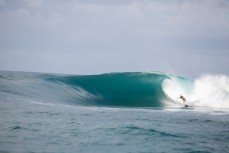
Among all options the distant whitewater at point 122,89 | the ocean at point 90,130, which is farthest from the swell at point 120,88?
the ocean at point 90,130

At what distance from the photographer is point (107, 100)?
806 inches

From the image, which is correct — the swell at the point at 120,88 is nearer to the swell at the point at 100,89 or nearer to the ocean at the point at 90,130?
the swell at the point at 100,89

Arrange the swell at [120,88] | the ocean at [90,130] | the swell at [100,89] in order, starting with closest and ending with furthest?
the ocean at [90,130], the swell at [100,89], the swell at [120,88]

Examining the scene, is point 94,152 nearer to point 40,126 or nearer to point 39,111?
point 40,126

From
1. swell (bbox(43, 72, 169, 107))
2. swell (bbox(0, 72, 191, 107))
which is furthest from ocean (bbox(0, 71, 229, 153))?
swell (bbox(43, 72, 169, 107))

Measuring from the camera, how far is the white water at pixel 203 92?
22500 millimetres

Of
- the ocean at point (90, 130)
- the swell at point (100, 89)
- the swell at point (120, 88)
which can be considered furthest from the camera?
the swell at point (120, 88)

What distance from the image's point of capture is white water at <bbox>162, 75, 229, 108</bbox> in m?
22.5

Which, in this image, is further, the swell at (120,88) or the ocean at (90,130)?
the swell at (120,88)

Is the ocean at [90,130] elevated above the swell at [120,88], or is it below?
below

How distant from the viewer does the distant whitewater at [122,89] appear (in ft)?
59.9

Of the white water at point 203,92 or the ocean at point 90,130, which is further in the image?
the white water at point 203,92

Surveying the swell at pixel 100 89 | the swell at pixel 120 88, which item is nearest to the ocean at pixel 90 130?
the swell at pixel 100 89

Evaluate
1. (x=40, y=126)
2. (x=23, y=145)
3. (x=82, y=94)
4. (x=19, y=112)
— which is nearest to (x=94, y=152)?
(x=23, y=145)
